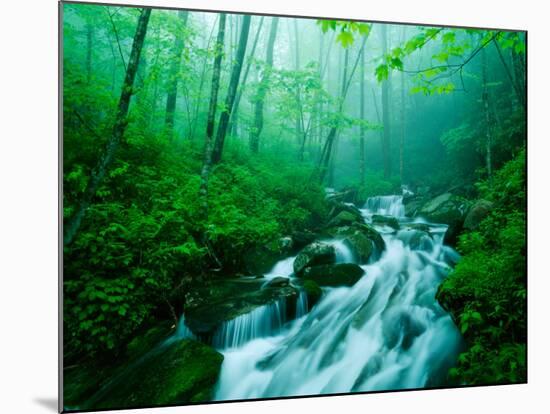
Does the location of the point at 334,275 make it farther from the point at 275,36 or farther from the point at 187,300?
the point at 275,36

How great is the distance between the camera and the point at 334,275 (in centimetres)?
411

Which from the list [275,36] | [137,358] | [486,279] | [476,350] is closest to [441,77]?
[275,36]

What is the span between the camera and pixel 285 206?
12.9 feet

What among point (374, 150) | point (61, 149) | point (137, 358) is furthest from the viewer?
point (374, 150)

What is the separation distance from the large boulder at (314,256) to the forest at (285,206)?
0.05ft

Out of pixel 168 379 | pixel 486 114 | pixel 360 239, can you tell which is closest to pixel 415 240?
pixel 360 239

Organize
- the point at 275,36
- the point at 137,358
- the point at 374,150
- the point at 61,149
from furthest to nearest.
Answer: the point at 374,150, the point at 275,36, the point at 137,358, the point at 61,149

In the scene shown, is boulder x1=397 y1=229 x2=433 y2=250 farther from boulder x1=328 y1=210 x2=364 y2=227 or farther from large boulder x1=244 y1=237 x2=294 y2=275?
large boulder x1=244 y1=237 x2=294 y2=275

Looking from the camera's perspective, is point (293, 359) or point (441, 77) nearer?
point (293, 359)

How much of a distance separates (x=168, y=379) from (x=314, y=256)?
1.53 meters

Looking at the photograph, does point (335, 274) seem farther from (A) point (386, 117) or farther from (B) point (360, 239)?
(A) point (386, 117)

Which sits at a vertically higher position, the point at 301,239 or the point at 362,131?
the point at 362,131

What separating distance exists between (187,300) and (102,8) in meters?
2.29

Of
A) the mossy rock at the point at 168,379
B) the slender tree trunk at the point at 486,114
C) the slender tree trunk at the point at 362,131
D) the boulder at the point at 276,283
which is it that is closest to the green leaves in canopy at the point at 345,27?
the slender tree trunk at the point at 362,131
